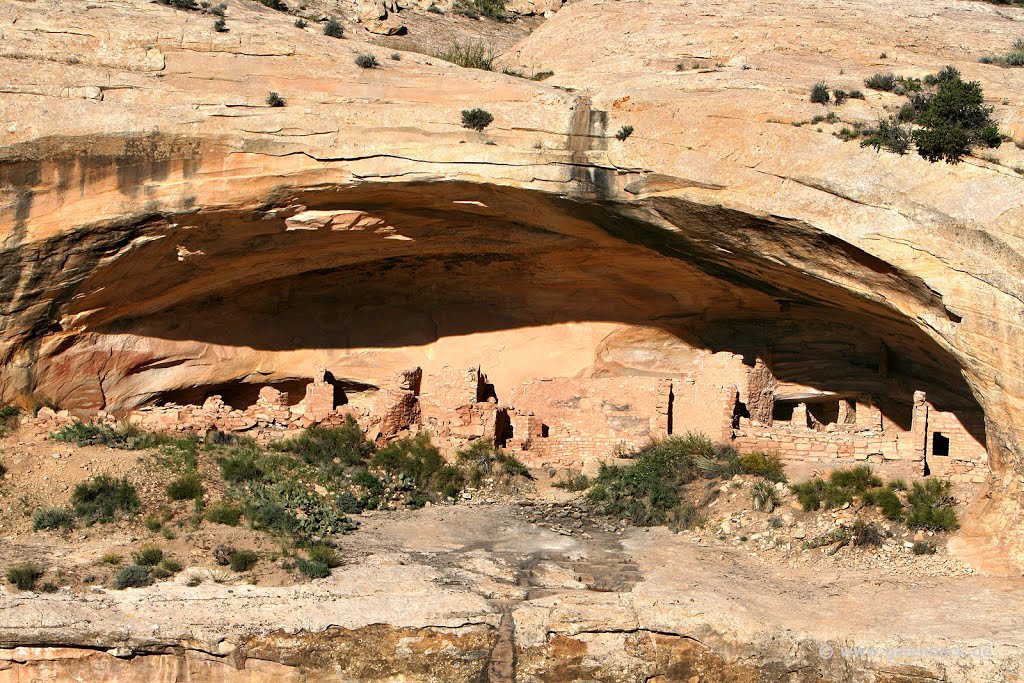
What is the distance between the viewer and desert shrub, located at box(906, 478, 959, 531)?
50.9ft

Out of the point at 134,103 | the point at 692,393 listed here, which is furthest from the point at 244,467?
the point at 692,393

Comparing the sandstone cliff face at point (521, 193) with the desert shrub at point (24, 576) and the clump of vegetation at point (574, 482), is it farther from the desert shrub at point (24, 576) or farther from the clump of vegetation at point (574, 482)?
the desert shrub at point (24, 576)

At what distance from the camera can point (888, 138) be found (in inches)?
595

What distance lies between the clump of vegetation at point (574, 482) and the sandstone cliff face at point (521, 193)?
322 centimetres

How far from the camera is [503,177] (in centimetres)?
1647

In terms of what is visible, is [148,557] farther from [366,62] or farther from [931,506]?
[931,506]

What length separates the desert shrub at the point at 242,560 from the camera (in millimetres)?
14281

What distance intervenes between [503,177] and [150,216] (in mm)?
4776

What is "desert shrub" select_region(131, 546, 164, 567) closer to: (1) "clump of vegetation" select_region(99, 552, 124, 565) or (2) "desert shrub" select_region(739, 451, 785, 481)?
(1) "clump of vegetation" select_region(99, 552, 124, 565)

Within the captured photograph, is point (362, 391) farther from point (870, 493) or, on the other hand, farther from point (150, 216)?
point (870, 493)

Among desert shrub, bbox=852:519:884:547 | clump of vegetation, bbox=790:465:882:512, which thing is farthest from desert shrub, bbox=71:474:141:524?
desert shrub, bbox=852:519:884:547

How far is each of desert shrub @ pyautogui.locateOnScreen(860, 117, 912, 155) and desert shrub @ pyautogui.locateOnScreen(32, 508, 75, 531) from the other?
1065 centimetres

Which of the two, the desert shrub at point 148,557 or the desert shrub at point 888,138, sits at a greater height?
the desert shrub at point 888,138

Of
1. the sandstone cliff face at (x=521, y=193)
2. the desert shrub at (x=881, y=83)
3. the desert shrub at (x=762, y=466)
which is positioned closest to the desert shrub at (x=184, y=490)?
the sandstone cliff face at (x=521, y=193)
